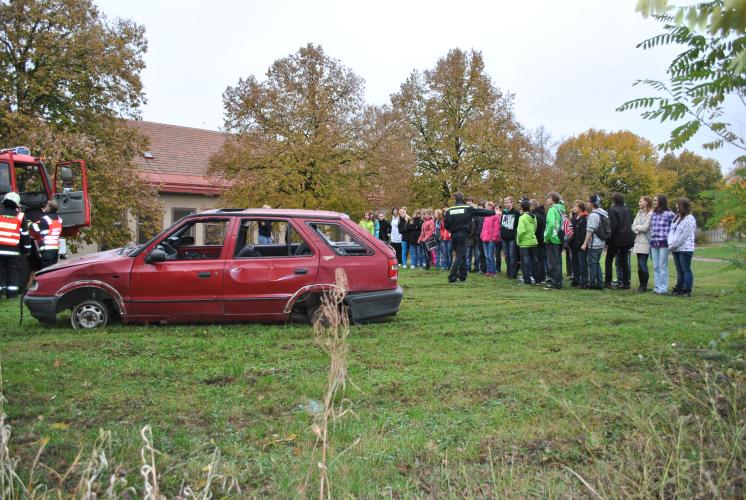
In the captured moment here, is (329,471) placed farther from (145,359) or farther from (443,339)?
(443,339)

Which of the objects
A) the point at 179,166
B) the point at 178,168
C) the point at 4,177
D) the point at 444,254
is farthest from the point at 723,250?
the point at 179,166

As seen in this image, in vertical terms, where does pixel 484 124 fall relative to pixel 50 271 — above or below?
above

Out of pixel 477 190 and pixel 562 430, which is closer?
pixel 562 430

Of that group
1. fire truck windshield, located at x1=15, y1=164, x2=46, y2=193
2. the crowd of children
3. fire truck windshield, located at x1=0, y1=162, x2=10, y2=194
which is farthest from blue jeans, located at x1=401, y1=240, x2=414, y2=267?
fire truck windshield, located at x1=0, y1=162, x2=10, y2=194

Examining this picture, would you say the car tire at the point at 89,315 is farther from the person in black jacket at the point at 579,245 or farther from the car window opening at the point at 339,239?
the person in black jacket at the point at 579,245

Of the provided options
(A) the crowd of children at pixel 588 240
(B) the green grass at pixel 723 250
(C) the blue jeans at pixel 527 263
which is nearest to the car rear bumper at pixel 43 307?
(B) the green grass at pixel 723 250

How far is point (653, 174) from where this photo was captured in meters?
60.3

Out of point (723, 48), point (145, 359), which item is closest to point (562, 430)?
point (723, 48)

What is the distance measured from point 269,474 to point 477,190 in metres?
30.9

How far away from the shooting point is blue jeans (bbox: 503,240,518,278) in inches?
573

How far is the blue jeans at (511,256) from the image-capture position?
47.8ft

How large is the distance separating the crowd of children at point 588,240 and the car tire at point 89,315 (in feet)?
25.4

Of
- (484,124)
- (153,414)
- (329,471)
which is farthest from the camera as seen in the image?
(484,124)

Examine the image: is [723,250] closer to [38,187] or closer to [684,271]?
[684,271]
